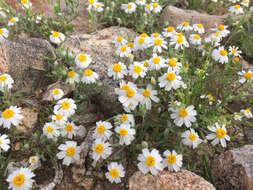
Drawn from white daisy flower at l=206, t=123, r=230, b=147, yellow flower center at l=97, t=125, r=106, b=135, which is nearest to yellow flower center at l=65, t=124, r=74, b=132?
yellow flower center at l=97, t=125, r=106, b=135

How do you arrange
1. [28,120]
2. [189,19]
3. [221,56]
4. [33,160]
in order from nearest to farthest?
[33,160]
[28,120]
[221,56]
[189,19]

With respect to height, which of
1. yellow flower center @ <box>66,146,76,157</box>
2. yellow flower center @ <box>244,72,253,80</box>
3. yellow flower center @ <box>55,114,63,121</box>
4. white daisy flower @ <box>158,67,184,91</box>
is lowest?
yellow flower center @ <box>66,146,76,157</box>

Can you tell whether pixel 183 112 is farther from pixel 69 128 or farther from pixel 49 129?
pixel 49 129

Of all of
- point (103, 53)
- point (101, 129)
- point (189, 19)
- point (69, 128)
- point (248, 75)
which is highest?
point (189, 19)

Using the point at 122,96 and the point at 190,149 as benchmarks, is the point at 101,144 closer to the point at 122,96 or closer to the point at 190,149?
the point at 122,96

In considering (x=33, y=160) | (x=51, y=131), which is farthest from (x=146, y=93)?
(x=33, y=160)

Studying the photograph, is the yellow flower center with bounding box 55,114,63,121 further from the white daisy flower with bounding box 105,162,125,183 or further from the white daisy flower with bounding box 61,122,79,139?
the white daisy flower with bounding box 105,162,125,183
